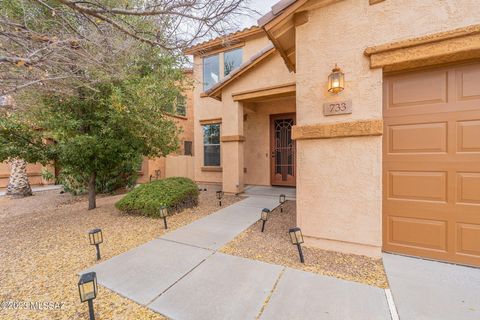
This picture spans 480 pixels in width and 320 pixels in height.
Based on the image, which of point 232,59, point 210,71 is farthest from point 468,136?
point 210,71

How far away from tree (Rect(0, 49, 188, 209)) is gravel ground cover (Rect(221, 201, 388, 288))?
3.72 metres

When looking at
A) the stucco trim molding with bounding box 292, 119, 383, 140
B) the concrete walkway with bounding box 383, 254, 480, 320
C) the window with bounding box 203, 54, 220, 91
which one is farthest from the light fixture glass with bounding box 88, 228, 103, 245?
the window with bounding box 203, 54, 220, 91

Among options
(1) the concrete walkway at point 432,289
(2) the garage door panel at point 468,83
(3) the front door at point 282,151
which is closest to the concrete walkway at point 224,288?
(1) the concrete walkway at point 432,289

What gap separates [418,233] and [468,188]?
85cm

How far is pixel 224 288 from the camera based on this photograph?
2.46 m

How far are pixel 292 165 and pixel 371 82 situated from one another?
212 inches

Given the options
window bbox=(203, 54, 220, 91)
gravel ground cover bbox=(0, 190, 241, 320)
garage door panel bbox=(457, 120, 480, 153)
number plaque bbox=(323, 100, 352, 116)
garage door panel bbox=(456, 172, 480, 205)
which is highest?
window bbox=(203, 54, 220, 91)

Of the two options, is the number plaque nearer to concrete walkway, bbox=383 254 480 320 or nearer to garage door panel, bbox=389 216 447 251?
garage door panel, bbox=389 216 447 251

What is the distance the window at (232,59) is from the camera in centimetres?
918

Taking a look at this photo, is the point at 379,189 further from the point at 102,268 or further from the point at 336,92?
the point at 102,268

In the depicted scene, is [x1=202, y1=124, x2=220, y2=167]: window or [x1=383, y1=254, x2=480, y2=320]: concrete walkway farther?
[x1=202, y1=124, x2=220, y2=167]: window

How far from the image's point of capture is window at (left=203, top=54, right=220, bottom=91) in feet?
31.8

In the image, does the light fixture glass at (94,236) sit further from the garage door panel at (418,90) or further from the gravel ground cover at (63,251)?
the garage door panel at (418,90)

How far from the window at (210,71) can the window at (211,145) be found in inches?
76.6
